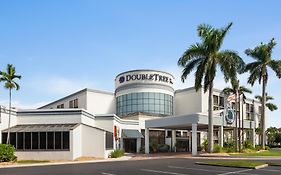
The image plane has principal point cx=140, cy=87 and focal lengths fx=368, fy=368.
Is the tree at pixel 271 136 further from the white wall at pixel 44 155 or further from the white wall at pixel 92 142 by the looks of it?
the white wall at pixel 44 155

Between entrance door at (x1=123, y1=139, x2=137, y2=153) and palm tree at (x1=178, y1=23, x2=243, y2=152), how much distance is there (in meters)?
16.6

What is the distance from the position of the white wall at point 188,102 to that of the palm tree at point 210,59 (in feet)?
76.7

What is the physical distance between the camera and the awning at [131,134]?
54.7 m

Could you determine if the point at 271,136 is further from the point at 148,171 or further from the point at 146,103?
the point at 148,171

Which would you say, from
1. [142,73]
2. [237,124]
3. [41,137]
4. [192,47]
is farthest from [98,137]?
[142,73]

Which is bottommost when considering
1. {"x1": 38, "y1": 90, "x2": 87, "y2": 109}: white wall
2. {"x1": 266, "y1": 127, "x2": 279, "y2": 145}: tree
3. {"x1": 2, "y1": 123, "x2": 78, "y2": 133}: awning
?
{"x1": 266, "y1": 127, "x2": 279, "y2": 145}: tree

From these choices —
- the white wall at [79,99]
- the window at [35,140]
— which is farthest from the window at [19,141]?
the white wall at [79,99]

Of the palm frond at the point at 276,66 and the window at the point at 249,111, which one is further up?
the palm frond at the point at 276,66

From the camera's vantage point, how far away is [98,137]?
41.9m

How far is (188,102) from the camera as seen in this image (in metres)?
71.0

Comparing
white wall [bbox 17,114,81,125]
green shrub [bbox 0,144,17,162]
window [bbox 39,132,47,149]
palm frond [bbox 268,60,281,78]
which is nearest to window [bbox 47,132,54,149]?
window [bbox 39,132,47,149]

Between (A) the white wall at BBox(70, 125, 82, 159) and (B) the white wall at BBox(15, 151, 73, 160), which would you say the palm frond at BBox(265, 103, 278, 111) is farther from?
(B) the white wall at BBox(15, 151, 73, 160)

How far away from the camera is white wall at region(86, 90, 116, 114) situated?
227ft

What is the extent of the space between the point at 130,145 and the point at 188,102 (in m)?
18.0
